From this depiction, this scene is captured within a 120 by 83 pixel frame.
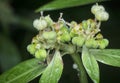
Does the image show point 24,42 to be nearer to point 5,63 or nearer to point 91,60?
point 5,63

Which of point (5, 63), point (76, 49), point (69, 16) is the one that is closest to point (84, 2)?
point (76, 49)

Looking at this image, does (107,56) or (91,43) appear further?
(107,56)

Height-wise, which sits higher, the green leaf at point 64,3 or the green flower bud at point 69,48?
the green leaf at point 64,3

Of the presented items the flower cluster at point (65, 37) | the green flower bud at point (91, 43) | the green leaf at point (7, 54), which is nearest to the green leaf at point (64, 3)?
the flower cluster at point (65, 37)

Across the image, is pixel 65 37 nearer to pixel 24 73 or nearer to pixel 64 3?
pixel 64 3

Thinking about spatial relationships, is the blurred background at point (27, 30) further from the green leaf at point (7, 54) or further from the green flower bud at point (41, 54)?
the green flower bud at point (41, 54)

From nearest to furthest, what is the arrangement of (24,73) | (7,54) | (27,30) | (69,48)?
(69,48), (24,73), (7,54), (27,30)

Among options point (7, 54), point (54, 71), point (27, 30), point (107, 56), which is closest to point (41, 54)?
point (54, 71)

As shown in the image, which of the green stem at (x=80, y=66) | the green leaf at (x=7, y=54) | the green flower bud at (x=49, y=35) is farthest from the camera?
the green leaf at (x=7, y=54)
